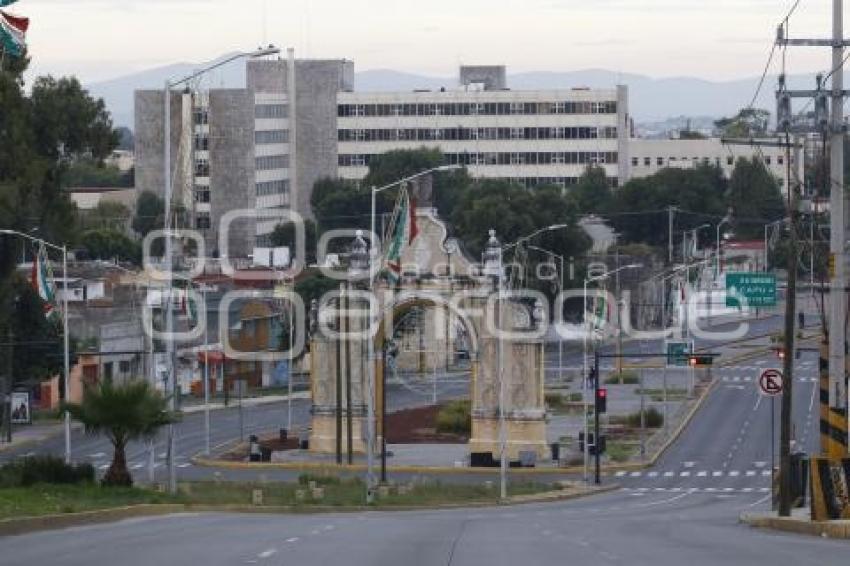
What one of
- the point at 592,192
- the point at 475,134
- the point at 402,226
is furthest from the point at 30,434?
the point at 475,134

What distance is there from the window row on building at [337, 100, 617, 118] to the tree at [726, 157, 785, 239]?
1333 cm

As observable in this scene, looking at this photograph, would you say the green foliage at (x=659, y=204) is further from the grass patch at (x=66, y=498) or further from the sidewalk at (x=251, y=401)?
the grass patch at (x=66, y=498)

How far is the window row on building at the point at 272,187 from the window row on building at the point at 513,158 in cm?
791

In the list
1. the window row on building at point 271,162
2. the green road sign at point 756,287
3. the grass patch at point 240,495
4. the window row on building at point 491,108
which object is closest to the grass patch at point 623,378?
the green road sign at point 756,287

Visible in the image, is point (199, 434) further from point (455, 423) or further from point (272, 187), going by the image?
point (272, 187)

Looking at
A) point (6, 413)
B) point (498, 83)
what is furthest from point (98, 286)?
point (498, 83)

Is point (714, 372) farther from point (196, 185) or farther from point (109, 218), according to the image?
point (109, 218)

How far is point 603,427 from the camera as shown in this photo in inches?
3642

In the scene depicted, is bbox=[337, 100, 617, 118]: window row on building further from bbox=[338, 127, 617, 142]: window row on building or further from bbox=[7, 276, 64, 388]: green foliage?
bbox=[7, 276, 64, 388]: green foliage

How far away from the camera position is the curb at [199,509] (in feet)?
130

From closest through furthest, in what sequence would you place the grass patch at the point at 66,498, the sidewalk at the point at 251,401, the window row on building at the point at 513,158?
the grass patch at the point at 66,498 < the sidewalk at the point at 251,401 < the window row on building at the point at 513,158

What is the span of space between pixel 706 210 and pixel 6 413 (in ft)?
301

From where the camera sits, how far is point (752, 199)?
172375mm

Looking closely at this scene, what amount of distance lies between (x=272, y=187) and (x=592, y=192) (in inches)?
1034
